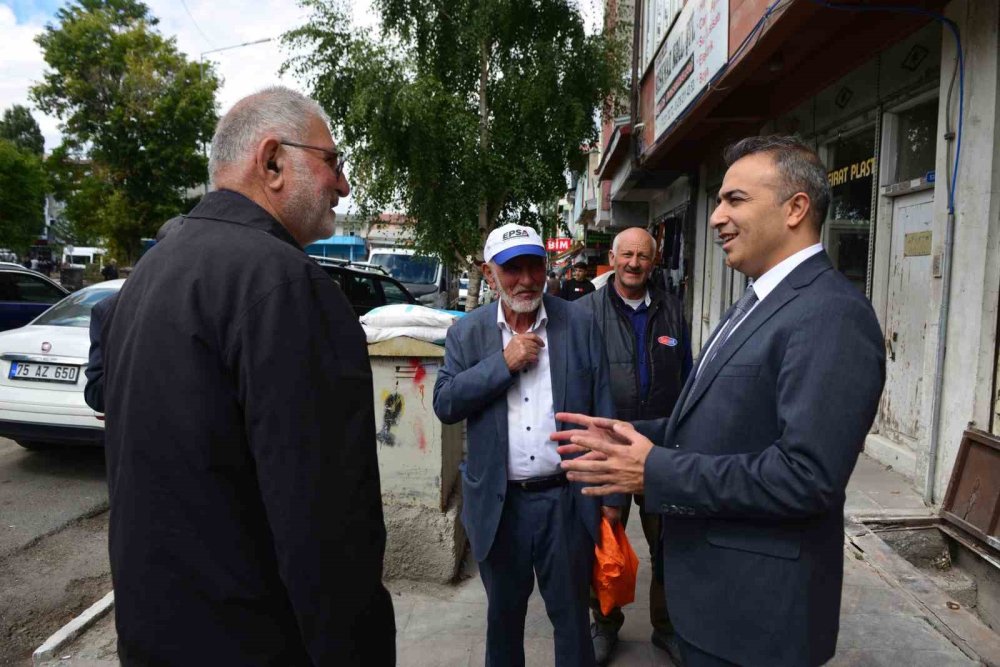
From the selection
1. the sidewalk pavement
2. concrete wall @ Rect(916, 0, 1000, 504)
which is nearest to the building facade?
concrete wall @ Rect(916, 0, 1000, 504)

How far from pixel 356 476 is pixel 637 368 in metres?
2.54

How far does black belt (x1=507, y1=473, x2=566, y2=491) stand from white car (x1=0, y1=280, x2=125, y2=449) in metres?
4.27

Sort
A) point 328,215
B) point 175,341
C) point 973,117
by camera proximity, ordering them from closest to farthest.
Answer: point 175,341
point 328,215
point 973,117

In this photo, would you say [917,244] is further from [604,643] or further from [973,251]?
[604,643]

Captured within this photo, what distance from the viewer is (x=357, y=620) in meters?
1.40

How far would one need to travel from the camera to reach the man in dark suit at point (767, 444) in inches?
62.5

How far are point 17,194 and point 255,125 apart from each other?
4353 cm

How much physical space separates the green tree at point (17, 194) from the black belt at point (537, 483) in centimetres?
4137

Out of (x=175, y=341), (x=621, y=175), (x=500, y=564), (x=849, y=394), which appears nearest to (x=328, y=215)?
(x=175, y=341)

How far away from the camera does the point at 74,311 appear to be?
6762 millimetres

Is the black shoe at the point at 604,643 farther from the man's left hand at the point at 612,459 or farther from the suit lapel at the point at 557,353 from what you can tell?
the man's left hand at the point at 612,459

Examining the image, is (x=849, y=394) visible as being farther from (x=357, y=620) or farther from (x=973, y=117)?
(x=973, y=117)

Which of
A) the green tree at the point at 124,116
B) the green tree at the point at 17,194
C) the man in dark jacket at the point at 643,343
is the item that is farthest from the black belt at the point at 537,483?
the green tree at the point at 17,194

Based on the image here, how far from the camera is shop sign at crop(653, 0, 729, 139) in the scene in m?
7.15
